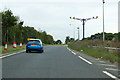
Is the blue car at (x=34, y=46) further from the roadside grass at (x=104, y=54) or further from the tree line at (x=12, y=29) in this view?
the tree line at (x=12, y=29)

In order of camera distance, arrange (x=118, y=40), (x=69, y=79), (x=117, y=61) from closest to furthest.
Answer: (x=69, y=79) < (x=117, y=61) < (x=118, y=40)

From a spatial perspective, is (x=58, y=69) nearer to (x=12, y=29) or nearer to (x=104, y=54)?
(x=104, y=54)

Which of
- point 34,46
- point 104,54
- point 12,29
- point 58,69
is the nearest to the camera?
point 58,69

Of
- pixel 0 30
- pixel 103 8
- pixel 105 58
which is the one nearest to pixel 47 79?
pixel 105 58

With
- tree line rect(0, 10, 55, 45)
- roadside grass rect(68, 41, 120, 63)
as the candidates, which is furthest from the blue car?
tree line rect(0, 10, 55, 45)

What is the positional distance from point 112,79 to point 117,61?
5.70m

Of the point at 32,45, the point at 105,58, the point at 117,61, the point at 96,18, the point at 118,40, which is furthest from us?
the point at 96,18

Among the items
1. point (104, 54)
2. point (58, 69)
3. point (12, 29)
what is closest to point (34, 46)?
point (104, 54)

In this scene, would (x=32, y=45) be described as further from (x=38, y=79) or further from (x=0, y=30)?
(x=0, y=30)

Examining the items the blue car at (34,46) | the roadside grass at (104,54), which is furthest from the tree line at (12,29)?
the roadside grass at (104,54)

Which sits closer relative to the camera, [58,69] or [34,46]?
[58,69]

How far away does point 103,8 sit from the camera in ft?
94.6

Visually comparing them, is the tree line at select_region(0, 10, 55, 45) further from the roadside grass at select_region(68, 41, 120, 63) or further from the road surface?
the road surface

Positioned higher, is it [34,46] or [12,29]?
[12,29]
